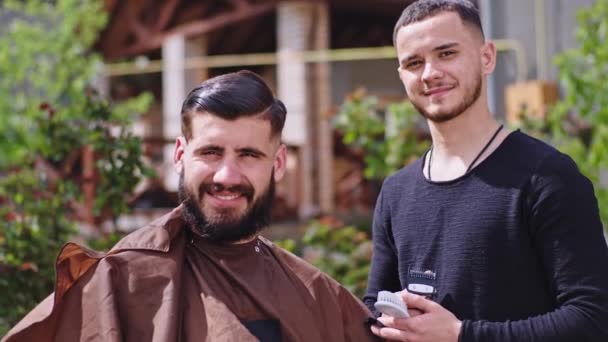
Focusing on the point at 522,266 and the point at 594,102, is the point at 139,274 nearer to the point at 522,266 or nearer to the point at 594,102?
the point at 522,266

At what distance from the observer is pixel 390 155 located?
581 cm

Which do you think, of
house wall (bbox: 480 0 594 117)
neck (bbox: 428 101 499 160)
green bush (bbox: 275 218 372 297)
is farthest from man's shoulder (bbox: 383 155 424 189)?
house wall (bbox: 480 0 594 117)

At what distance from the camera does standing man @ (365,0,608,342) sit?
6.15 feet

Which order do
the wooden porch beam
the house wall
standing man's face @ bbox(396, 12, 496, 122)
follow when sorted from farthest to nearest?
the wooden porch beam
the house wall
standing man's face @ bbox(396, 12, 496, 122)

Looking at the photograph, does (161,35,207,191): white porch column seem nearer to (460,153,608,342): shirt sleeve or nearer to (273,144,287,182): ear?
(273,144,287,182): ear

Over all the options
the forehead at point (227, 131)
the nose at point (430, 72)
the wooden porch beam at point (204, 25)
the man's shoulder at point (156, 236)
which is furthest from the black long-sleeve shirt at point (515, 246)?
the wooden porch beam at point (204, 25)

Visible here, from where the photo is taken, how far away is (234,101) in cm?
203

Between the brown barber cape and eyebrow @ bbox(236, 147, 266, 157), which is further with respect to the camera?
eyebrow @ bbox(236, 147, 266, 157)

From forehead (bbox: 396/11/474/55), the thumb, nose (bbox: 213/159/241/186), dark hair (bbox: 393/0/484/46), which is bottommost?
the thumb

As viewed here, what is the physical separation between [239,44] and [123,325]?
11283mm

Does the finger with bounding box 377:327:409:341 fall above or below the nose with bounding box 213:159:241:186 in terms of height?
below

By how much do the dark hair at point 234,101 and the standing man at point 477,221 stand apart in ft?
1.21

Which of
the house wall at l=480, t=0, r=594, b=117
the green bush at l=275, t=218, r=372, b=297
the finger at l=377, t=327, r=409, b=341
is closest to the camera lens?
the finger at l=377, t=327, r=409, b=341

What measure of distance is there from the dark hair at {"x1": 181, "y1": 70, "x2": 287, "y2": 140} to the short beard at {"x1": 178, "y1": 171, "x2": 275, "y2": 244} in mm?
164
